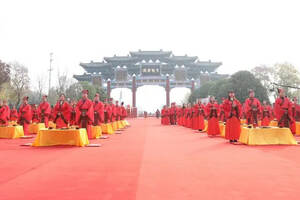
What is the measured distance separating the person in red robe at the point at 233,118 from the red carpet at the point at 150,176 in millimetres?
2680

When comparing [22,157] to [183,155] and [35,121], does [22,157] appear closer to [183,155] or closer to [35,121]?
[183,155]

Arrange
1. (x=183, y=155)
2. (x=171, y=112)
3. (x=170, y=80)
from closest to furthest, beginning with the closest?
(x=183, y=155) < (x=171, y=112) < (x=170, y=80)

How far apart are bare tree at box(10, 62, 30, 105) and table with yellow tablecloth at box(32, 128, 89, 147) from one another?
29758 mm

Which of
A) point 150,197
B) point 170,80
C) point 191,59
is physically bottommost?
point 150,197

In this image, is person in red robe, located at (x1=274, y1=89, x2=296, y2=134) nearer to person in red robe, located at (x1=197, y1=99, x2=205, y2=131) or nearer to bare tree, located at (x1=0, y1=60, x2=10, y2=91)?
person in red robe, located at (x1=197, y1=99, x2=205, y2=131)

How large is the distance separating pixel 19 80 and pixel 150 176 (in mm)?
37551

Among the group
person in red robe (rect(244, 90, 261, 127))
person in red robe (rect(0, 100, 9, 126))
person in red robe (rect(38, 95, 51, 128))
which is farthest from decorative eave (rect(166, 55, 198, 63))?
person in red robe (rect(244, 90, 261, 127))

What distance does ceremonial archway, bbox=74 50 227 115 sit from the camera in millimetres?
42781

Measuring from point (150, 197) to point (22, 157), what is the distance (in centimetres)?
380

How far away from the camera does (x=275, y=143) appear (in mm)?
7684

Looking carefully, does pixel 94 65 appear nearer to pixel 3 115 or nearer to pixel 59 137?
pixel 3 115

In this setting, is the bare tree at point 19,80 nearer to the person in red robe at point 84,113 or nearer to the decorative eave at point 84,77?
the decorative eave at point 84,77

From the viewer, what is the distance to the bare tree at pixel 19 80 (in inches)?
1394

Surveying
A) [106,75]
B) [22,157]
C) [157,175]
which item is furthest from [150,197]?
[106,75]
